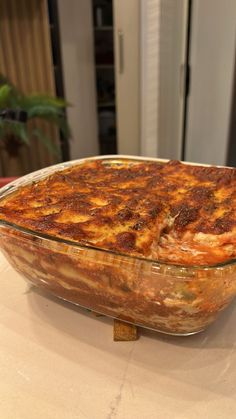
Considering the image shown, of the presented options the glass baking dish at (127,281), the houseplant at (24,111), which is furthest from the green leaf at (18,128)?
the glass baking dish at (127,281)

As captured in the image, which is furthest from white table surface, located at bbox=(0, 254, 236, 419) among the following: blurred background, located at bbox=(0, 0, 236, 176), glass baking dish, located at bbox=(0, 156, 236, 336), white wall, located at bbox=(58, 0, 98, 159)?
white wall, located at bbox=(58, 0, 98, 159)

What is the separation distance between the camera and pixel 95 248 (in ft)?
1.79

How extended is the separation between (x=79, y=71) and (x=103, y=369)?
288cm

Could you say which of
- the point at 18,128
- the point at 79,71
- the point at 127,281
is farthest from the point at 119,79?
the point at 127,281

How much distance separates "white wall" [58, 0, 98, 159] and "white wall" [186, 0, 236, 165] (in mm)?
1407

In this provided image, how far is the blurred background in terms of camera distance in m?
1.82

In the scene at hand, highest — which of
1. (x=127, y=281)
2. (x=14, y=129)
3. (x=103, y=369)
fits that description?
(x=127, y=281)

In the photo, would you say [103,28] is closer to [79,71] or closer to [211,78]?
[79,71]

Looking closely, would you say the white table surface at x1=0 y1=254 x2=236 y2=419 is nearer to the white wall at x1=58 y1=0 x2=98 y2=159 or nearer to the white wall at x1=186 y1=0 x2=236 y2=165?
the white wall at x1=186 y1=0 x2=236 y2=165

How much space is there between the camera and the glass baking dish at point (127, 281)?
1.69 ft

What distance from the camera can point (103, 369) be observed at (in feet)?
1.91

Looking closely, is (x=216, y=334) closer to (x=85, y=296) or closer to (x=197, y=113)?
(x=85, y=296)

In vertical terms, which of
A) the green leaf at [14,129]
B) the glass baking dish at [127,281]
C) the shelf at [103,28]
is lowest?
the green leaf at [14,129]

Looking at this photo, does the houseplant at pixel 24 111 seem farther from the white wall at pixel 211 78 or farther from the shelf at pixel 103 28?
the white wall at pixel 211 78
